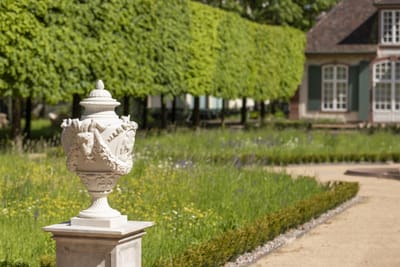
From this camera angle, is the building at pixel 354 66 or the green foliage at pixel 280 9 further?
the green foliage at pixel 280 9

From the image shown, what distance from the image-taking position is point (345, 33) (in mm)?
47562

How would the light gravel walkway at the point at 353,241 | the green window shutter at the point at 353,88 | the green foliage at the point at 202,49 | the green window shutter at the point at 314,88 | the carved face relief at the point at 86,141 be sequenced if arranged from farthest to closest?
the green window shutter at the point at 314,88 → the green window shutter at the point at 353,88 → the green foliage at the point at 202,49 → the light gravel walkway at the point at 353,241 → the carved face relief at the point at 86,141

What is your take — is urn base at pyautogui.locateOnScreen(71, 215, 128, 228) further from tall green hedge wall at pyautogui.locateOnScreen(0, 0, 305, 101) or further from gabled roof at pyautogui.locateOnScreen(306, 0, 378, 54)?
gabled roof at pyautogui.locateOnScreen(306, 0, 378, 54)

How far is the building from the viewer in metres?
46.0

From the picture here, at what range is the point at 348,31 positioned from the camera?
47531mm

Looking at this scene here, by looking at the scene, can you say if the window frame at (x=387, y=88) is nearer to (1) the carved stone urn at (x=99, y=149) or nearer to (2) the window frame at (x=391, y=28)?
(2) the window frame at (x=391, y=28)

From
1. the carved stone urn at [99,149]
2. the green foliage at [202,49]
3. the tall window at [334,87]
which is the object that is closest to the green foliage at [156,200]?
the carved stone urn at [99,149]

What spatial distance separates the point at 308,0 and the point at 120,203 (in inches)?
1733

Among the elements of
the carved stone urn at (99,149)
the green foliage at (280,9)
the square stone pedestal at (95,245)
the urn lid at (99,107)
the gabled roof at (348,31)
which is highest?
the green foliage at (280,9)

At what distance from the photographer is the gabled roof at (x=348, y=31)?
46844 mm

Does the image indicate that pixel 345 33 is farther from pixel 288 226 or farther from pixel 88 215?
pixel 88 215

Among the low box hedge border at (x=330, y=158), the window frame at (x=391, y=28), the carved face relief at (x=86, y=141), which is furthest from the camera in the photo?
the window frame at (x=391, y=28)

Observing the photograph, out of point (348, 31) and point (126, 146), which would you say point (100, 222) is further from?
point (348, 31)

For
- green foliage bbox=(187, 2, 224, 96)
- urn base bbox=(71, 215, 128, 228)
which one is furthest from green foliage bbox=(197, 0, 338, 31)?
urn base bbox=(71, 215, 128, 228)
